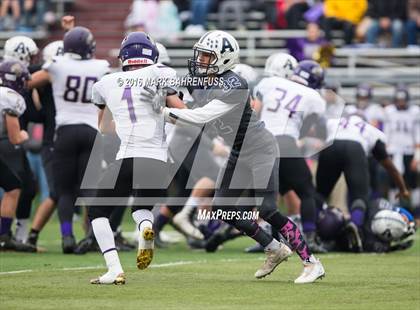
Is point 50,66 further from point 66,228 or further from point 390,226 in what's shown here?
point 390,226

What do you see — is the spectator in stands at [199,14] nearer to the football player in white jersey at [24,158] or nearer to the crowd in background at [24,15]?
the crowd in background at [24,15]

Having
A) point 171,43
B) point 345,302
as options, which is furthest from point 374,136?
Result: point 171,43

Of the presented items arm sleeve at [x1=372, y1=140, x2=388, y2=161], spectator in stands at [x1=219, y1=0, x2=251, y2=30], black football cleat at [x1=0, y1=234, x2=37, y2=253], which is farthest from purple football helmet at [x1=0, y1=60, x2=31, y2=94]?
spectator in stands at [x1=219, y1=0, x2=251, y2=30]

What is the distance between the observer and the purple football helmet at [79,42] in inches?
425

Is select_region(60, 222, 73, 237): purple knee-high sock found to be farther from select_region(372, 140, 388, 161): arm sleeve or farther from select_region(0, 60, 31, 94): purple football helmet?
select_region(372, 140, 388, 161): arm sleeve

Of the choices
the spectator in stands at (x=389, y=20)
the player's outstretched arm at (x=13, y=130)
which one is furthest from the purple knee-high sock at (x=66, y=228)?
the spectator in stands at (x=389, y=20)

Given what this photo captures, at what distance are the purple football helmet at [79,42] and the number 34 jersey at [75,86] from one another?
0.27 ft

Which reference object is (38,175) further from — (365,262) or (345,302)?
(345,302)

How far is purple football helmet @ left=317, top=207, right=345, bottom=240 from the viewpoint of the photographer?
38.0ft

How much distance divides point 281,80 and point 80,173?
224 centimetres

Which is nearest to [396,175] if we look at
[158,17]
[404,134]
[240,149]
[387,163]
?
[387,163]

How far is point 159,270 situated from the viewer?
938 centimetres

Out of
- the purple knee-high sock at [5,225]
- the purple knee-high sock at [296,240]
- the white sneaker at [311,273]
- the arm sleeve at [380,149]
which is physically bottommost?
the purple knee-high sock at [5,225]

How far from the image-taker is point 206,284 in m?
8.34
